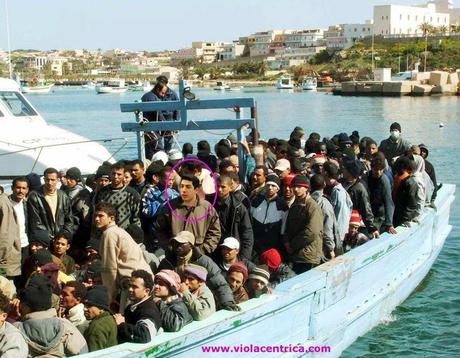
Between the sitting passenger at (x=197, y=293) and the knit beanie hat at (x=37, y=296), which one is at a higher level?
the knit beanie hat at (x=37, y=296)

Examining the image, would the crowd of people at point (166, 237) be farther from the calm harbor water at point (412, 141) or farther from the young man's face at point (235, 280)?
the calm harbor water at point (412, 141)

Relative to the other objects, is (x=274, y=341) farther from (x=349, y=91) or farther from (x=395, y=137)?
(x=349, y=91)

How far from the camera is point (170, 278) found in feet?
18.9

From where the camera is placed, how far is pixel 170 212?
6875 mm

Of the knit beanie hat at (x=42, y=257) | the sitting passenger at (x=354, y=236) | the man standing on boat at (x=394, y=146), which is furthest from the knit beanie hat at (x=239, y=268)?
the man standing on boat at (x=394, y=146)

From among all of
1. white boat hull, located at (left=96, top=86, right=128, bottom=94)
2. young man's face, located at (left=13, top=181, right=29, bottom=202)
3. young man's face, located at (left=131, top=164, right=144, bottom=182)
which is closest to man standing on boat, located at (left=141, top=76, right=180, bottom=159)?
young man's face, located at (left=131, top=164, right=144, bottom=182)

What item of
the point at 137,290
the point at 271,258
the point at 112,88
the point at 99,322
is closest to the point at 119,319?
the point at 99,322

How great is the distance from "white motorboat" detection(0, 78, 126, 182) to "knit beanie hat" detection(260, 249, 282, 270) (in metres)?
5.52

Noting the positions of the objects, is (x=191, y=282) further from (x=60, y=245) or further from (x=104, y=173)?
(x=104, y=173)

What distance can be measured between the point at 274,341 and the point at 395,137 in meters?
5.50

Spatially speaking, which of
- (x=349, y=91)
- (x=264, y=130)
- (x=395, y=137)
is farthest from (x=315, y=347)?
(x=349, y=91)

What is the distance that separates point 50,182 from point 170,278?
2.55m

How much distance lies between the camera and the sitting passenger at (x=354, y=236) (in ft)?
28.6

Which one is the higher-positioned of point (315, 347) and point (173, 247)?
point (173, 247)
